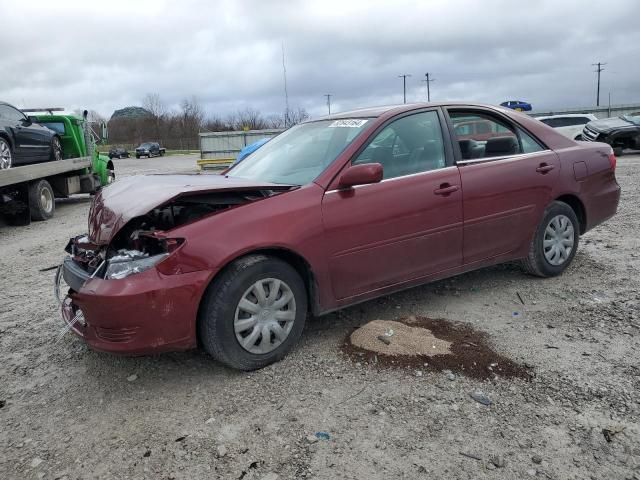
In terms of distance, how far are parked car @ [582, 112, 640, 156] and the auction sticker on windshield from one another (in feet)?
49.8

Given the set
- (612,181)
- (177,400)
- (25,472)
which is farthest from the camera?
(612,181)

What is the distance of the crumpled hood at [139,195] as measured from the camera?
3.19 meters

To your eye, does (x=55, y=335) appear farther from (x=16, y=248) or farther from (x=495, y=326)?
(x=16, y=248)

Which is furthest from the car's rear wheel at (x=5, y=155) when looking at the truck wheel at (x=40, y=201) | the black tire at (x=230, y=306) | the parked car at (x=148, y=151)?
the parked car at (x=148, y=151)

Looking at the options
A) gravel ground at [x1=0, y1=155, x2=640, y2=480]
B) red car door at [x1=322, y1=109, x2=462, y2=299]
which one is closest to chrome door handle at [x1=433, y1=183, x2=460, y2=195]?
red car door at [x1=322, y1=109, x2=462, y2=299]

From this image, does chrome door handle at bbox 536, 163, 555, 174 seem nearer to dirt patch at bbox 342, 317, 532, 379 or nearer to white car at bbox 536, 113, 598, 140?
dirt patch at bbox 342, 317, 532, 379

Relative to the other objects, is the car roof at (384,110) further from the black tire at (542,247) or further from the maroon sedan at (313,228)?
the black tire at (542,247)

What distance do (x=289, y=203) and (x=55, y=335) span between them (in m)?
2.20

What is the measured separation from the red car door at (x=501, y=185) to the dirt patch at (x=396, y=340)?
2.78ft

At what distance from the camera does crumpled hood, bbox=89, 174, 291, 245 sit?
3.19 meters

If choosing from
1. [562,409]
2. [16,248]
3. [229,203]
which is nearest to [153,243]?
[229,203]

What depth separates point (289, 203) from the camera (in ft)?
11.0

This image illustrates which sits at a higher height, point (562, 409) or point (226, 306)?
point (226, 306)

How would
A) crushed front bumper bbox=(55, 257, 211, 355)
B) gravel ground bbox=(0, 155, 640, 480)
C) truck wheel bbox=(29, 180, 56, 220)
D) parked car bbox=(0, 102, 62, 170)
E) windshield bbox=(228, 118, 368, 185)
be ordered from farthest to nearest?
truck wheel bbox=(29, 180, 56, 220) → parked car bbox=(0, 102, 62, 170) → windshield bbox=(228, 118, 368, 185) → crushed front bumper bbox=(55, 257, 211, 355) → gravel ground bbox=(0, 155, 640, 480)
